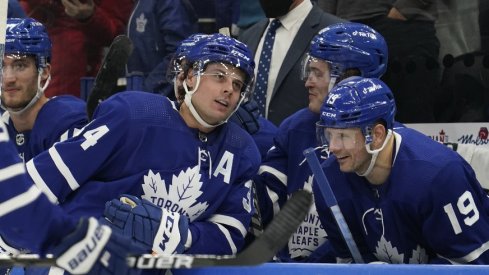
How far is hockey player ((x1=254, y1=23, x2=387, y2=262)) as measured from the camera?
3877mm

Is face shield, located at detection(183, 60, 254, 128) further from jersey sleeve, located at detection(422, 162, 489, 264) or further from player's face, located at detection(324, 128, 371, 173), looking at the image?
jersey sleeve, located at detection(422, 162, 489, 264)

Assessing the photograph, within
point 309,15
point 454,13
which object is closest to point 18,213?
point 309,15

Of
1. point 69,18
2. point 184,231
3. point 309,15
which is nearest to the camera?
point 184,231

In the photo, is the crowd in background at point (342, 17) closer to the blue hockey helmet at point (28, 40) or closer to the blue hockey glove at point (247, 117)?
the blue hockey glove at point (247, 117)

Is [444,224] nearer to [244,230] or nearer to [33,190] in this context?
[244,230]

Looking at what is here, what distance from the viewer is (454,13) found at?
467 cm

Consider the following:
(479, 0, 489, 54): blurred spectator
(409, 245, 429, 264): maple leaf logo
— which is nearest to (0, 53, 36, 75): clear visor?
(409, 245, 429, 264): maple leaf logo

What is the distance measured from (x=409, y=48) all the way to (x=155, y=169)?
1.74m

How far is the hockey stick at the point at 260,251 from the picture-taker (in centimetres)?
253

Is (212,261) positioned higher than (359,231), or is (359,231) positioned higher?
(212,261)

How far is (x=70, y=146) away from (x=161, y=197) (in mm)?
319

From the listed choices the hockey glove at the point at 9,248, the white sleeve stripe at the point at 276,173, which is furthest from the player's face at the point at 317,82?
the hockey glove at the point at 9,248

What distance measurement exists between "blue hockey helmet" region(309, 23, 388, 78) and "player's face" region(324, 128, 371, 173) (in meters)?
0.48

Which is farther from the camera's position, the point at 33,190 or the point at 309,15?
the point at 309,15
